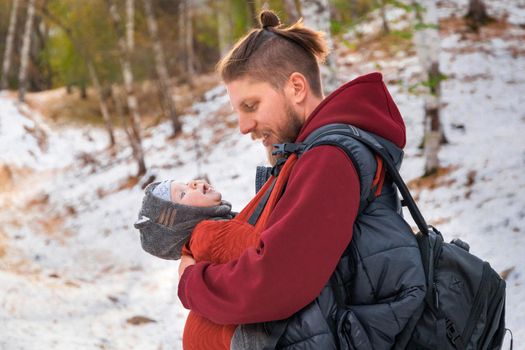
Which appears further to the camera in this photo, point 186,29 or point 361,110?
point 186,29

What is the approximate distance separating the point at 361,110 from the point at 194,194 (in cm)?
75

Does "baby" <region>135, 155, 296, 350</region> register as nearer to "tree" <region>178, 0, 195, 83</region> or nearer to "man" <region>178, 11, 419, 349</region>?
"man" <region>178, 11, 419, 349</region>

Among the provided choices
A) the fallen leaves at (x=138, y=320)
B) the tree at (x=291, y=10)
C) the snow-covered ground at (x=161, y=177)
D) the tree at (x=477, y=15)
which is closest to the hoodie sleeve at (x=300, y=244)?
the snow-covered ground at (x=161, y=177)

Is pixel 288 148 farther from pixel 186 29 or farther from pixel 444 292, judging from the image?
pixel 186 29

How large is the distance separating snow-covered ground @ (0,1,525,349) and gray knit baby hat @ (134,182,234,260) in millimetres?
2993

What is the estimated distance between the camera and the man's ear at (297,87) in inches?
74.7

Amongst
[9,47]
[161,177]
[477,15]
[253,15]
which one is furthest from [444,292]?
[9,47]

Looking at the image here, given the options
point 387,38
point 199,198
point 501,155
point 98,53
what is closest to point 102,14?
point 98,53

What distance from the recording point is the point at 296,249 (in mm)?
1587

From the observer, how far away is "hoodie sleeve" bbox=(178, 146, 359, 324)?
159cm

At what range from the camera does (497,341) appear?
77.5 inches

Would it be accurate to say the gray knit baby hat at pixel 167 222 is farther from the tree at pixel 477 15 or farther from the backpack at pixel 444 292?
the tree at pixel 477 15

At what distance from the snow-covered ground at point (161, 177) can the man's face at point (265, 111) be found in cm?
296

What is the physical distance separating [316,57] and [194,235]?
2.69ft
